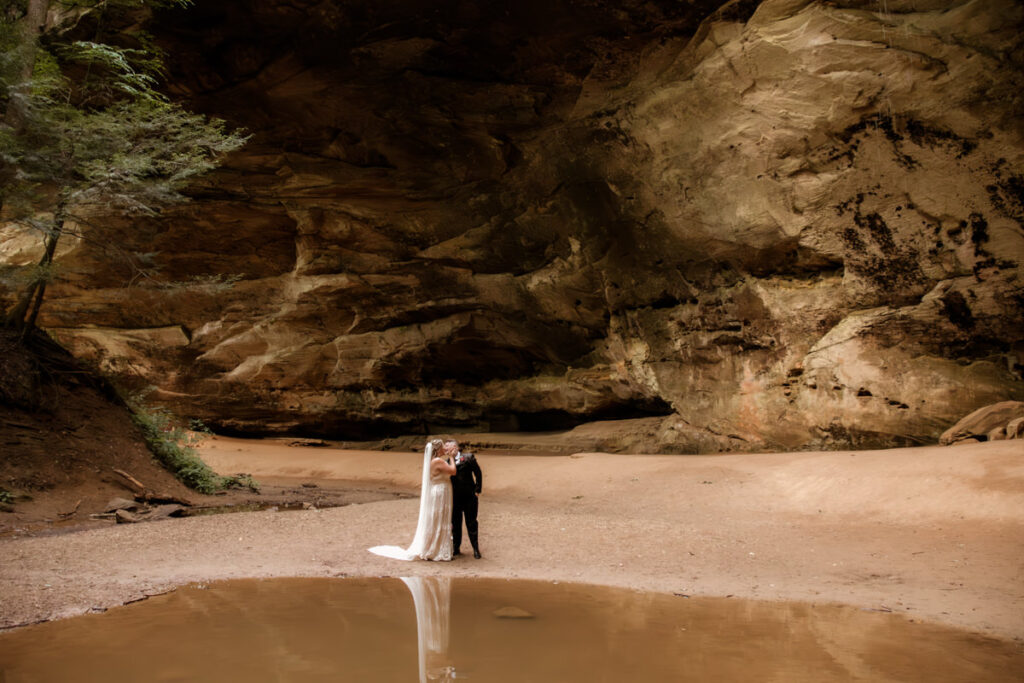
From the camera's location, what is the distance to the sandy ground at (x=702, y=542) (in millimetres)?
5625

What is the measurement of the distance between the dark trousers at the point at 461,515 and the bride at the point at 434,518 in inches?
4.6

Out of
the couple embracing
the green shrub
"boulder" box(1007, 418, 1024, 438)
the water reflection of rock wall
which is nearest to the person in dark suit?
the couple embracing

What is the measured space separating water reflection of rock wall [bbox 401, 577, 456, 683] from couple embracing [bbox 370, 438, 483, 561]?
2.33 feet

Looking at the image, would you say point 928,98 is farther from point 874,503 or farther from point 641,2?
point 874,503

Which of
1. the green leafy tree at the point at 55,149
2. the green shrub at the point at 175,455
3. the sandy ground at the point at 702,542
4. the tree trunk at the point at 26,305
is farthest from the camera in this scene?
the green shrub at the point at 175,455

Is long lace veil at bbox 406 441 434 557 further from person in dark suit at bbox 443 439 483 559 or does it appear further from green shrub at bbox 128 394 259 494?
green shrub at bbox 128 394 259 494

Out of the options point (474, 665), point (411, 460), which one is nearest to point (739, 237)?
point (411, 460)

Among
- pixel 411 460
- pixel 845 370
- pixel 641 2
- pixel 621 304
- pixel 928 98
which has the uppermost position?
pixel 641 2

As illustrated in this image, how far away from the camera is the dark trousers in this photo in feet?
23.2

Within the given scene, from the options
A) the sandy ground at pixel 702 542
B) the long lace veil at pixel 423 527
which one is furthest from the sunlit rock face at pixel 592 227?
the long lace veil at pixel 423 527

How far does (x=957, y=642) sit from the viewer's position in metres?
4.46

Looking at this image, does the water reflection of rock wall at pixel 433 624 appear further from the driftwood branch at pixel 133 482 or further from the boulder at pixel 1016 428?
the boulder at pixel 1016 428

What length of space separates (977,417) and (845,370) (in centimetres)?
238

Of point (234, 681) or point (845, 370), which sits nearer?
point (234, 681)
